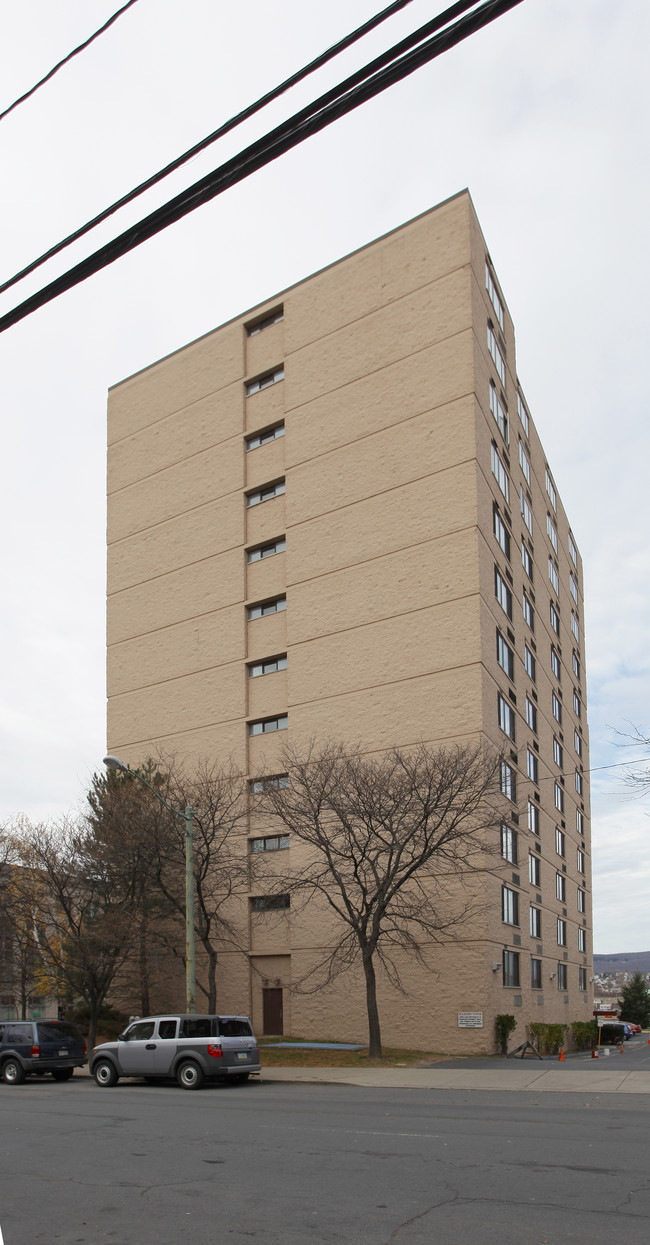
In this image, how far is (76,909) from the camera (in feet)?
125

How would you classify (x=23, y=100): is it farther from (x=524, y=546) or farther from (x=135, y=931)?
(x=524, y=546)

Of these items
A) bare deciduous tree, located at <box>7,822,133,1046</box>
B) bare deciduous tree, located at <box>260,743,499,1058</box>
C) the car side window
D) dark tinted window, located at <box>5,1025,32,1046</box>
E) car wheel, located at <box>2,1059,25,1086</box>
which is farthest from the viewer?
bare deciduous tree, located at <box>7,822,133,1046</box>

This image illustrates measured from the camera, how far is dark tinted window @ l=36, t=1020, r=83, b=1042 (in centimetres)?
2511

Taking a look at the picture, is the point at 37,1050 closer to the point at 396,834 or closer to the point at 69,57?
the point at 396,834

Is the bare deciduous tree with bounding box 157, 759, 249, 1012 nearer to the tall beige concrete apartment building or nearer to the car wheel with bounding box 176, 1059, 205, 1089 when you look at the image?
the tall beige concrete apartment building

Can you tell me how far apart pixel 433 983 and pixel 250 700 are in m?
13.8

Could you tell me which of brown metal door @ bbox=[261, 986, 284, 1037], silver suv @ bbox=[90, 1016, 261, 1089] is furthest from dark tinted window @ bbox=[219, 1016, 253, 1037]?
brown metal door @ bbox=[261, 986, 284, 1037]

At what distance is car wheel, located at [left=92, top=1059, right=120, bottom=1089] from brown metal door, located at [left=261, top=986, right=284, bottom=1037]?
16.5 meters

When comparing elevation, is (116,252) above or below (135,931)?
above

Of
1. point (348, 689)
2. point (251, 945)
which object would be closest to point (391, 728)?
point (348, 689)

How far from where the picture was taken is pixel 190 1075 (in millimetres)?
20828

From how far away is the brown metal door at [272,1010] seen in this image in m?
38.3

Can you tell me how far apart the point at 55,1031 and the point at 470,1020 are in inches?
514

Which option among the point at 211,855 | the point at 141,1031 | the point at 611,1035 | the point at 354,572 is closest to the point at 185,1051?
the point at 141,1031
